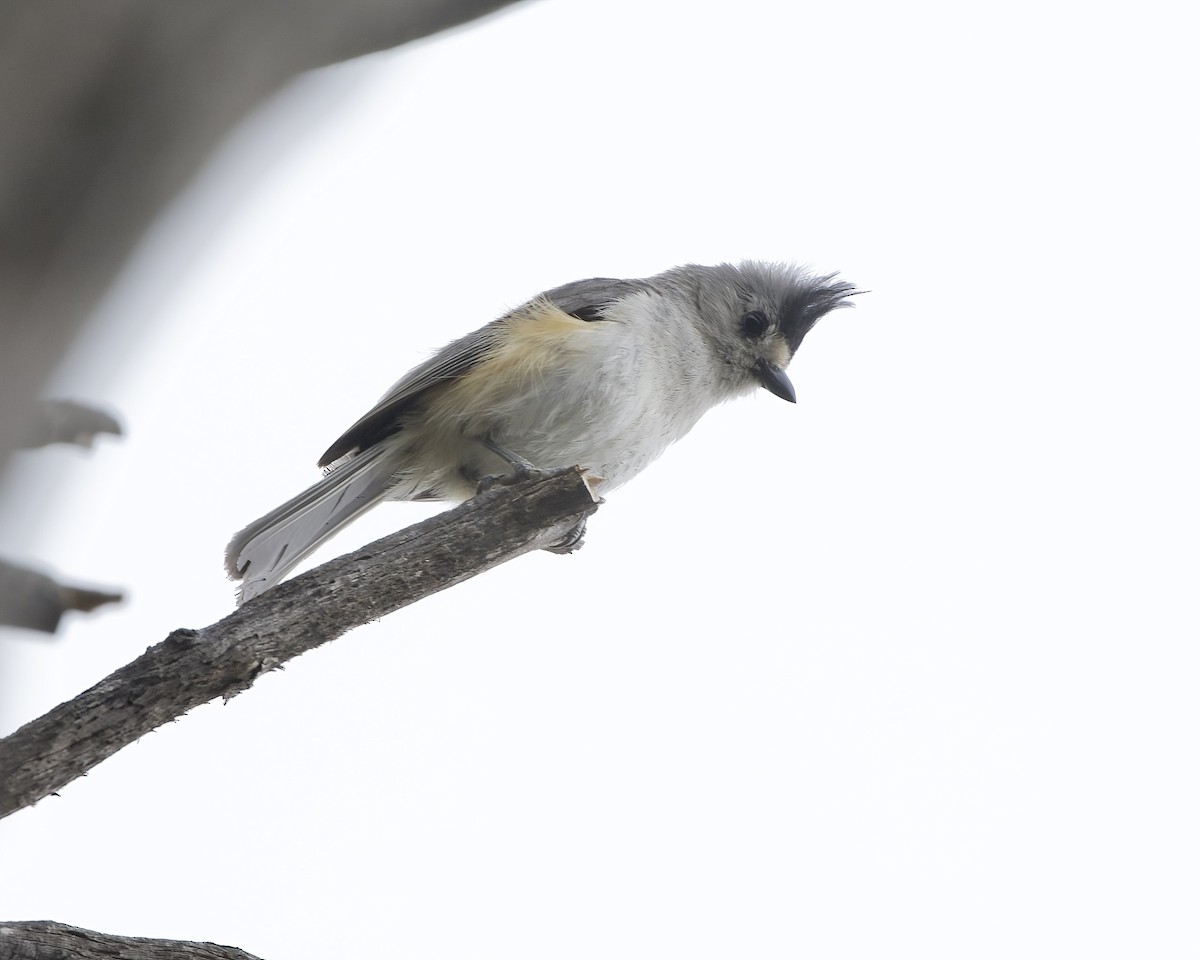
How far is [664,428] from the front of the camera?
4520 millimetres

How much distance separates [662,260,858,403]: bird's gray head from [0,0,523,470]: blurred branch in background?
4.17 meters

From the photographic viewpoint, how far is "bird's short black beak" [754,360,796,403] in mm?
5129

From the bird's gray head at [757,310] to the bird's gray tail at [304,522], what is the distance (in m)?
1.78

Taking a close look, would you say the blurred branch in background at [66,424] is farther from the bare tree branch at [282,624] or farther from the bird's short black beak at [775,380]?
the bird's short black beak at [775,380]

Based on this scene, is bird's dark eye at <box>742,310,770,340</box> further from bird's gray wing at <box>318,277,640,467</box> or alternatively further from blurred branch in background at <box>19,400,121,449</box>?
blurred branch in background at <box>19,400,121,449</box>

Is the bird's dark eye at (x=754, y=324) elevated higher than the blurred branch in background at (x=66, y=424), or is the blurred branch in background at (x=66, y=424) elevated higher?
the bird's dark eye at (x=754, y=324)

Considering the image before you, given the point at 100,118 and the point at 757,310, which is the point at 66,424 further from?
the point at 757,310

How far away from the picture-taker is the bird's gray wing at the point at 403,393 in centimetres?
420

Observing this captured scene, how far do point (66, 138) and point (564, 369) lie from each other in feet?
10.8

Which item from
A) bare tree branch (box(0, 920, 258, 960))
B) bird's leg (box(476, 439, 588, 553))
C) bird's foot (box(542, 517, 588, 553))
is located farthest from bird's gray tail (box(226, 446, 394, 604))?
bare tree branch (box(0, 920, 258, 960))

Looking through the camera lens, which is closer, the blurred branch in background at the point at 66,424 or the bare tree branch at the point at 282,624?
the blurred branch in background at the point at 66,424

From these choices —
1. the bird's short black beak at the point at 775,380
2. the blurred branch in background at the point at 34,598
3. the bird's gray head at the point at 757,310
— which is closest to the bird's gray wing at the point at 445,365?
the bird's gray head at the point at 757,310

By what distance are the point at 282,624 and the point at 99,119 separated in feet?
5.32

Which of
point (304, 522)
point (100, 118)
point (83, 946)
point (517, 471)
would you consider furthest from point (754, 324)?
point (100, 118)
